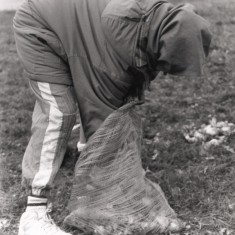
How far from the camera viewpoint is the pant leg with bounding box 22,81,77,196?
265 cm

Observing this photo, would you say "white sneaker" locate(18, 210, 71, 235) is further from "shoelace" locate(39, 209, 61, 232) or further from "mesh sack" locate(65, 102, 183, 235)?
"mesh sack" locate(65, 102, 183, 235)

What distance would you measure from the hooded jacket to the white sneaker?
51 centimetres

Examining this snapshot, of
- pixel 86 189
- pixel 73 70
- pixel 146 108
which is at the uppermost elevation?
pixel 73 70

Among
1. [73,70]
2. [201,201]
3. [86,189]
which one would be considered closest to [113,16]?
[73,70]

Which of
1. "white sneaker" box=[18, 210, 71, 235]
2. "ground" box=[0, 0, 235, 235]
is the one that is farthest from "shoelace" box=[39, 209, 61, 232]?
"ground" box=[0, 0, 235, 235]

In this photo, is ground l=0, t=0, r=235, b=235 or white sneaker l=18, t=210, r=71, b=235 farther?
ground l=0, t=0, r=235, b=235

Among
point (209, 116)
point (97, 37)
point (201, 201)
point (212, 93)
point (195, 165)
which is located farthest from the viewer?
point (212, 93)

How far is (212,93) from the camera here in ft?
14.2

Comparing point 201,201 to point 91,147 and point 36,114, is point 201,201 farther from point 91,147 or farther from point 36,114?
point 36,114

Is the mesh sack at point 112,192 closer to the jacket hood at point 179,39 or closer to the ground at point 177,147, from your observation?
the ground at point 177,147

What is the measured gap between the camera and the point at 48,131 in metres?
2.66

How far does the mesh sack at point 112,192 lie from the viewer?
2.70m

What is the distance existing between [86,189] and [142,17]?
3.10 ft

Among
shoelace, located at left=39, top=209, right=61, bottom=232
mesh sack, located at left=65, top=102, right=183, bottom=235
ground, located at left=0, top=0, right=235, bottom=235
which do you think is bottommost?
ground, located at left=0, top=0, right=235, bottom=235
